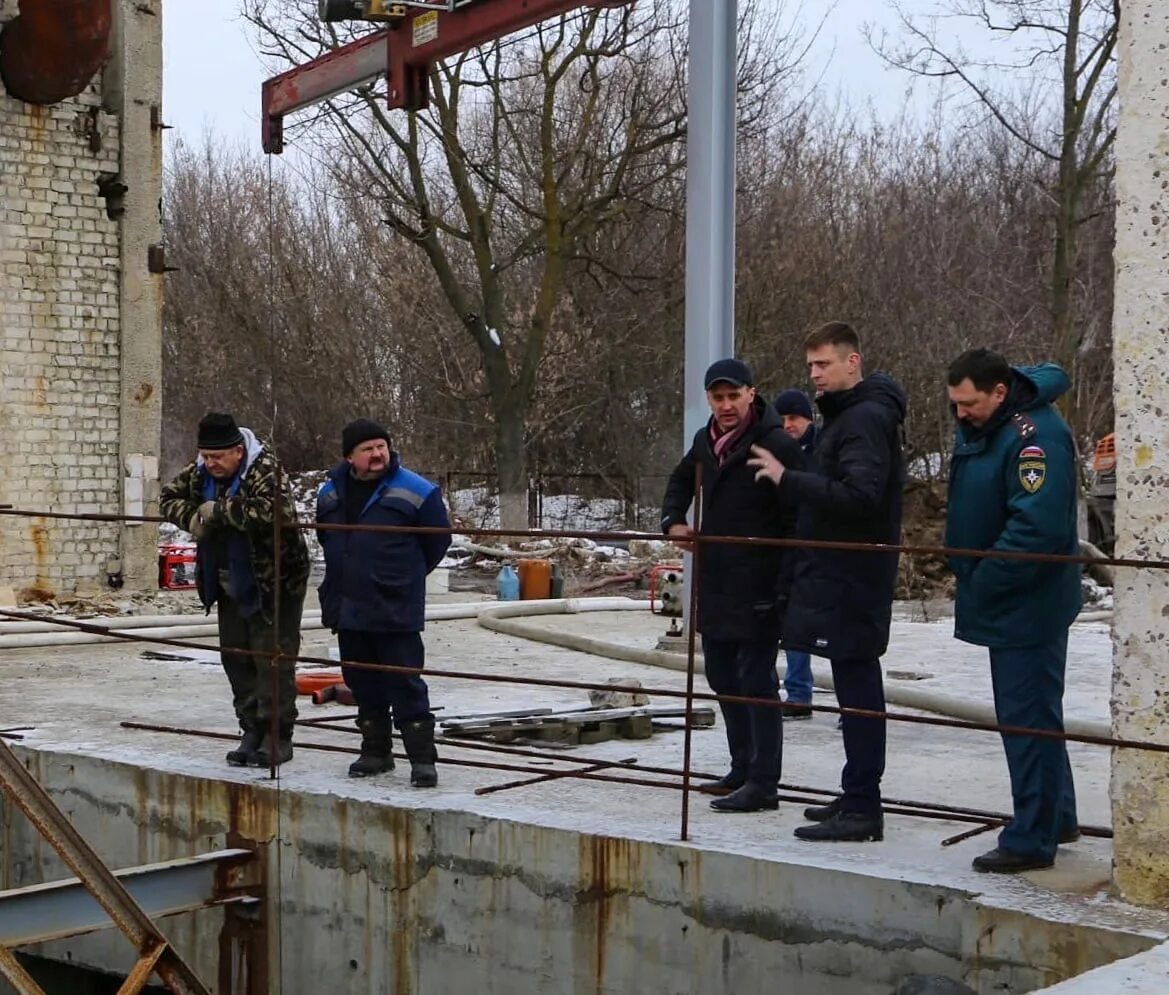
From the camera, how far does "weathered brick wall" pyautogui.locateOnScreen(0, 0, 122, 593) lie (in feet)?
48.5

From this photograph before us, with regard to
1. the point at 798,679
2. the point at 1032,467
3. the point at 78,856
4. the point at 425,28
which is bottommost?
the point at 78,856

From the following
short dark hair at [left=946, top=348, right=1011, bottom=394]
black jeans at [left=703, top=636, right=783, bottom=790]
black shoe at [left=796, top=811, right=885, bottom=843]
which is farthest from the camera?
black jeans at [left=703, top=636, right=783, bottom=790]

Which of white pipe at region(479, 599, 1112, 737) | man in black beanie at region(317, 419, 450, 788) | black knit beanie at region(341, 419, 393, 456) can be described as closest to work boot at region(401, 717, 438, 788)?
man in black beanie at region(317, 419, 450, 788)

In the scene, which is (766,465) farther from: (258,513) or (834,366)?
(258,513)

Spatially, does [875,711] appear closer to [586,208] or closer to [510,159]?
[586,208]

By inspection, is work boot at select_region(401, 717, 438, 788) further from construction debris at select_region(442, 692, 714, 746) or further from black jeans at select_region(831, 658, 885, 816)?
black jeans at select_region(831, 658, 885, 816)

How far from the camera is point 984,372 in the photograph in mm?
5168

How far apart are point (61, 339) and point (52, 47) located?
2.56 metres

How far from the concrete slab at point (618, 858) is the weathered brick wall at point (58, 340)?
631 centimetres

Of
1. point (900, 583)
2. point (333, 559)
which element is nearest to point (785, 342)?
point (900, 583)

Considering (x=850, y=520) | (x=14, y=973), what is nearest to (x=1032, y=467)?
(x=850, y=520)

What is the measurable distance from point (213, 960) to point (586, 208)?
2025 cm

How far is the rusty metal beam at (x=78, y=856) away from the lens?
589 centimetres

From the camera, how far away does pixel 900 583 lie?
17969 millimetres
